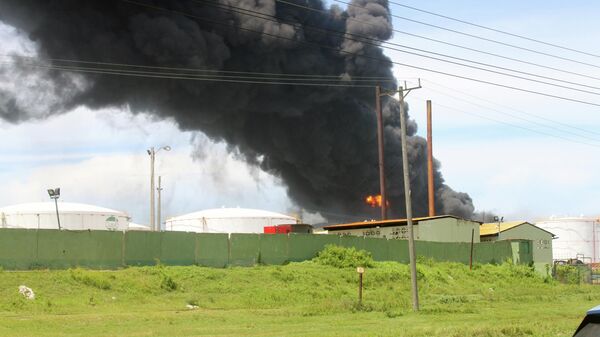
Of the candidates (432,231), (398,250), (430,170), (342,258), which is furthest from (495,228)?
(342,258)

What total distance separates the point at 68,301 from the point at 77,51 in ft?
73.1

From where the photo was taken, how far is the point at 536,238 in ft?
229

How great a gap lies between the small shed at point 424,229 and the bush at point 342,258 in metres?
9.32

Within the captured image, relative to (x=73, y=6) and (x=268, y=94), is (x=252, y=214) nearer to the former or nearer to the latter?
(x=268, y=94)

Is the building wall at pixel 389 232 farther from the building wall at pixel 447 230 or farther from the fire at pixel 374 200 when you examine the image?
the fire at pixel 374 200

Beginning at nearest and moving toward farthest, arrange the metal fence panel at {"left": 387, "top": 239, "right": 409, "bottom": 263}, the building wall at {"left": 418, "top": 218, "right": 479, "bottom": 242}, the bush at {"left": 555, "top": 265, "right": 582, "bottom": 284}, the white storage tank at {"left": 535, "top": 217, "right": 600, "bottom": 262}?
the metal fence panel at {"left": 387, "top": 239, "right": 409, "bottom": 263}
the building wall at {"left": 418, "top": 218, "right": 479, "bottom": 242}
the bush at {"left": 555, "top": 265, "right": 582, "bottom": 284}
the white storage tank at {"left": 535, "top": 217, "right": 600, "bottom": 262}

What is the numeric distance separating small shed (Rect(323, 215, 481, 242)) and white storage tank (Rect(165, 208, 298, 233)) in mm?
16303

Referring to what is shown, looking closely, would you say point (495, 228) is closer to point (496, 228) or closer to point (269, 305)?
point (496, 228)

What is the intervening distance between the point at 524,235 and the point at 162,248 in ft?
137

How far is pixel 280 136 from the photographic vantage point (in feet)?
205

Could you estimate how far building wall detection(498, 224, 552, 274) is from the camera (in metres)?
65.2

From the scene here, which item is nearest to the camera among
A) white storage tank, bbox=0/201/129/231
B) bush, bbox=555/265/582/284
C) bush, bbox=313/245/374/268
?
bush, bbox=313/245/374/268

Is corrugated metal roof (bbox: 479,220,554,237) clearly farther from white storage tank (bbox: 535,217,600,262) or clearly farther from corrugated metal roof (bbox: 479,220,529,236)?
white storage tank (bbox: 535,217,600,262)

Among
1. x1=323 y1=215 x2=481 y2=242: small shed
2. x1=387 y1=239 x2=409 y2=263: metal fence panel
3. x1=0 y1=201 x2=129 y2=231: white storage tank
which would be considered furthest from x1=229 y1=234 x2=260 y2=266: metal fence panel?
x1=0 y1=201 x2=129 y2=231: white storage tank
